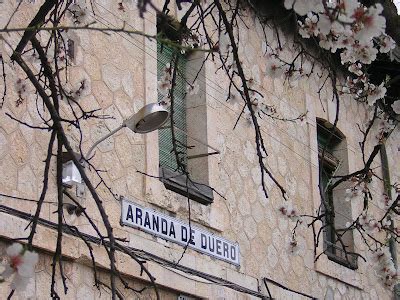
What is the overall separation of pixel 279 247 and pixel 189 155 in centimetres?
156

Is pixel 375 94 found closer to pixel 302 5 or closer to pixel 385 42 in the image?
pixel 385 42

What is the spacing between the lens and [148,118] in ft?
27.1

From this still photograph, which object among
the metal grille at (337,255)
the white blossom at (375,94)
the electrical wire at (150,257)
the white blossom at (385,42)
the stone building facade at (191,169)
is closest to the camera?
the white blossom at (385,42)

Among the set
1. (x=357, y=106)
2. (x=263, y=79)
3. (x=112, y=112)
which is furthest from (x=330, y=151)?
(x=112, y=112)

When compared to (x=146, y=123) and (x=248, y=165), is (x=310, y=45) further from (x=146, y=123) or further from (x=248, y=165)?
(x=146, y=123)

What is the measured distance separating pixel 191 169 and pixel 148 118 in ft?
7.92

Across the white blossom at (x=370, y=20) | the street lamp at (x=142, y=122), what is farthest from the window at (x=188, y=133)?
the white blossom at (x=370, y=20)

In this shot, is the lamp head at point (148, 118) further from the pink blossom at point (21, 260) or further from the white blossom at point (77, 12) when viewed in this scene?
the pink blossom at point (21, 260)

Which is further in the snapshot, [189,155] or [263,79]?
[263,79]

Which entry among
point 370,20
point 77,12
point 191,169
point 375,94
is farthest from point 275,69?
point 191,169

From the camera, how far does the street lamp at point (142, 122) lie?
26.9 feet

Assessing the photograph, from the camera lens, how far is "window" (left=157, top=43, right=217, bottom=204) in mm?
Answer: 10227

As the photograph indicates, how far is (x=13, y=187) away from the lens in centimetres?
809

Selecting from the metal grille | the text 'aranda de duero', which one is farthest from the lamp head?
the metal grille
